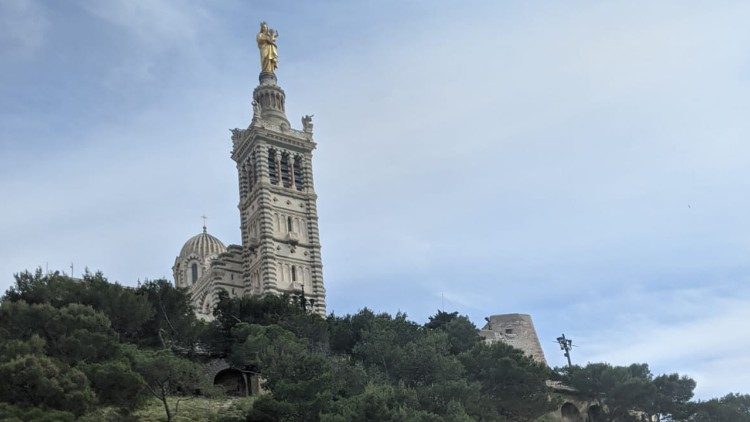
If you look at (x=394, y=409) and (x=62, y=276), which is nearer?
(x=394, y=409)

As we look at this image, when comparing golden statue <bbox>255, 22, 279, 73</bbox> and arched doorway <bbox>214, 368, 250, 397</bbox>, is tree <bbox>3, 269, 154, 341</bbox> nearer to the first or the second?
arched doorway <bbox>214, 368, 250, 397</bbox>

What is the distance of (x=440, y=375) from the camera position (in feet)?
150

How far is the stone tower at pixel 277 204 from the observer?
68.3 metres

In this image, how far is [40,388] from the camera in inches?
Result: 1374

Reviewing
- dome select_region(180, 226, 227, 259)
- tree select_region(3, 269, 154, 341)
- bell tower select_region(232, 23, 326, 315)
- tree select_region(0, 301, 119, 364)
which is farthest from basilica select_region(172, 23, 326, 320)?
tree select_region(0, 301, 119, 364)

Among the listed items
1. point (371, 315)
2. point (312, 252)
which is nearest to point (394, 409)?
point (371, 315)

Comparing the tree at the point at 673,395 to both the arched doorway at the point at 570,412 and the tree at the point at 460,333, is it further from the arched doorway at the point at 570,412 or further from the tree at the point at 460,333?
the tree at the point at 460,333

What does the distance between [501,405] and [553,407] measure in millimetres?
2749

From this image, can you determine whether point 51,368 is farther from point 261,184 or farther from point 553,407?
point 261,184

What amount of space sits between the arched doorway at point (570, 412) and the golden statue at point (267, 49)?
37954 mm

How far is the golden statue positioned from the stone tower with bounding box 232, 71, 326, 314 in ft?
6.02

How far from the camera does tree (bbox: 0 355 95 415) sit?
1375 inches

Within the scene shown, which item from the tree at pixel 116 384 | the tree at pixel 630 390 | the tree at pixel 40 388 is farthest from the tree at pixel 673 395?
the tree at pixel 40 388

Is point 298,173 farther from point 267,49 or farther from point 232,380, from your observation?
point 232,380
